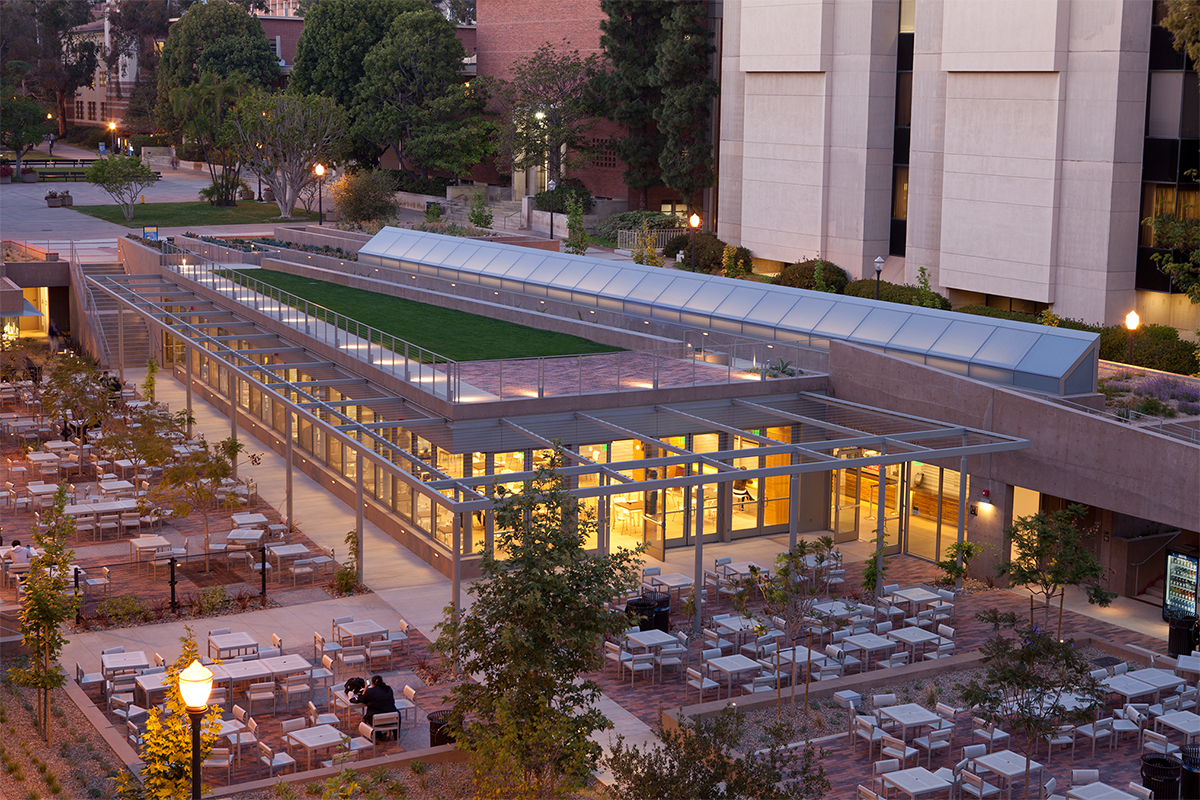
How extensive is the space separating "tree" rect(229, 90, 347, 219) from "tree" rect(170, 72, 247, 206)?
623 centimetres

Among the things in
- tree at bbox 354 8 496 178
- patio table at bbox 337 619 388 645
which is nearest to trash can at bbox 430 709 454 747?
patio table at bbox 337 619 388 645

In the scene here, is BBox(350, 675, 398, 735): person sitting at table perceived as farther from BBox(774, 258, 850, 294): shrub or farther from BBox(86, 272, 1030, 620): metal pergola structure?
BBox(774, 258, 850, 294): shrub

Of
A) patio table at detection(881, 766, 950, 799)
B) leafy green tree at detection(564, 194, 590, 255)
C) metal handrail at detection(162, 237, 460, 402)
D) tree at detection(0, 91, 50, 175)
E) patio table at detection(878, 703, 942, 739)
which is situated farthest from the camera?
tree at detection(0, 91, 50, 175)

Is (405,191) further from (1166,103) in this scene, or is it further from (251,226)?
(1166,103)

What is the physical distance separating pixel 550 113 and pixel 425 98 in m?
10.9

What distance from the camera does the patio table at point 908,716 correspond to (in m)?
17.9

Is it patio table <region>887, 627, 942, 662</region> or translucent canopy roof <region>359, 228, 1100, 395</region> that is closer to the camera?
patio table <region>887, 627, 942, 662</region>

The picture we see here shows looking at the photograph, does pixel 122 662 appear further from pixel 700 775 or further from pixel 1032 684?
pixel 1032 684

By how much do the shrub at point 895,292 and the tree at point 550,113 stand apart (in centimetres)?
2662

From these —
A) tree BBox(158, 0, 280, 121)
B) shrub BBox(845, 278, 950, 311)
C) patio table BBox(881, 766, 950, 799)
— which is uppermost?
tree BBox(158, 0, 280, 121)

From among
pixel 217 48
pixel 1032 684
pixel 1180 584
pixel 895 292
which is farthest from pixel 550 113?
pixel 1032 684

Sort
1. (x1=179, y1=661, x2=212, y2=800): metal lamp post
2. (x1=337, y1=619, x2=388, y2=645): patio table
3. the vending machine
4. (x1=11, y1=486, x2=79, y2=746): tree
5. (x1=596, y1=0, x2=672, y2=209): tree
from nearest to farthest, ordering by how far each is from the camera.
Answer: (x1=179, y1=661, x2=212, y2=800): metal lamp post
(x1=11, y1=486, x2=79, y2=746): tree
(x1=337, y1=619, x2=388, y2=645): patio table
the vending machine
(x1=596, y1=0, x2=672, y2=209): tree

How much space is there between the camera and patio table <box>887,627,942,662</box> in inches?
844

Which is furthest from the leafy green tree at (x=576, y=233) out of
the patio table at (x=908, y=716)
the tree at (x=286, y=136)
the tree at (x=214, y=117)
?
the patio table at (x=908, y=716)
